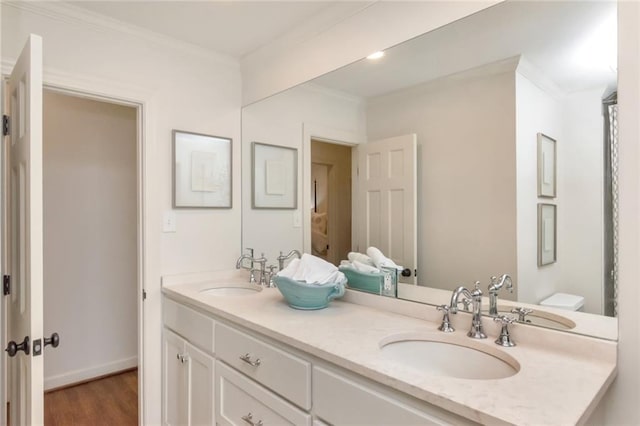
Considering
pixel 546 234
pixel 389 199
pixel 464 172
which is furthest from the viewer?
pixel 389 199

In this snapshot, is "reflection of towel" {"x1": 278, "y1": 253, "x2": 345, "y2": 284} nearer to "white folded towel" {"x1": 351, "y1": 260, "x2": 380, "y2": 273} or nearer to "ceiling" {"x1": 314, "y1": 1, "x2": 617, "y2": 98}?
"white folded towel" {"x1": 351, "y1": 260, "x2": 380, "y2": 273}

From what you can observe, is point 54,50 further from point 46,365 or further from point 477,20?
point 46,365

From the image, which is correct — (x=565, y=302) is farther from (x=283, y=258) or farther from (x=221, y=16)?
(x=221, y=16)

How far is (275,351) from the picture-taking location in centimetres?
129

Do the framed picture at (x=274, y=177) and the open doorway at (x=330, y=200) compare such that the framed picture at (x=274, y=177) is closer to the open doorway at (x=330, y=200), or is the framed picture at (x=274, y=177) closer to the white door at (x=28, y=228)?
the open doorway at (x=330, y=200)

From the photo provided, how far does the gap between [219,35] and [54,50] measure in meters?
0.80

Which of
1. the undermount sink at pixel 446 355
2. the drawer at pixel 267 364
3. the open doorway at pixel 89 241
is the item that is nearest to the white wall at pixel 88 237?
the open doorway at pixel 89 241

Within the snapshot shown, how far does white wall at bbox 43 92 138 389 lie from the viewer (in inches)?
107

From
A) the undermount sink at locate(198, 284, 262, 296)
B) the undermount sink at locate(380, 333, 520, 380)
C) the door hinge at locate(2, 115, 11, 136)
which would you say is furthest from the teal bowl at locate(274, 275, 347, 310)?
the door hinge at locate(2, 115, 11, 136)

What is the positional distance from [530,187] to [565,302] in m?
0.39

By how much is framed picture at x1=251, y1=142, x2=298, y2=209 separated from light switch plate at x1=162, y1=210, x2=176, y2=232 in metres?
0.51

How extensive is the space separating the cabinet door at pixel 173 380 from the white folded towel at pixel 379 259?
3.49 ft

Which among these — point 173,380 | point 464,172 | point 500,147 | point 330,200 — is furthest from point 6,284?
point 500,147

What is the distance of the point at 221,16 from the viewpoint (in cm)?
187
